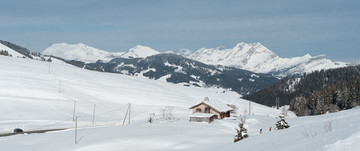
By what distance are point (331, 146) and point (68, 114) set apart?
271 feet

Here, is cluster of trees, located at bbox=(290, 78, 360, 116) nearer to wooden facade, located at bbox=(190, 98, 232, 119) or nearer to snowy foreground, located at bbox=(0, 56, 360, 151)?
snowy foreground, located at bbox=(0, 56, 360, 151)

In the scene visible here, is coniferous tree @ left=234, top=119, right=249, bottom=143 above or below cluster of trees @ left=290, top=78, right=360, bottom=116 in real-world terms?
below

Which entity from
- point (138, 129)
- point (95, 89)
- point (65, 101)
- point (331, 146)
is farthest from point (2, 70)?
point (331, 146)

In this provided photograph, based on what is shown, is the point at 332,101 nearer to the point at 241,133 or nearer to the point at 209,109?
the point at 209,109

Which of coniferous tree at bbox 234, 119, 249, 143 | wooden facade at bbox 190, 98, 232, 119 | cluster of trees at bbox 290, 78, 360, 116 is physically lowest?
coniferous tree at bbox 234, 119, 249, 143

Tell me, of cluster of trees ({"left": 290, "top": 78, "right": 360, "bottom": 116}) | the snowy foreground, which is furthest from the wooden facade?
cluster of trees ({"left": 290, "top": 78, "right": 360, "bottom": 116})

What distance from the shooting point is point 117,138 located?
112 feet

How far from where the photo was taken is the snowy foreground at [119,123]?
15.7 m

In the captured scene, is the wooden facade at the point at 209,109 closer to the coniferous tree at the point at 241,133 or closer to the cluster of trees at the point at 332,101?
the cluster of trees at the point at 332,101

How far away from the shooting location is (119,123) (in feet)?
242

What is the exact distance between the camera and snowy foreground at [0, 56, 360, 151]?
619 inches

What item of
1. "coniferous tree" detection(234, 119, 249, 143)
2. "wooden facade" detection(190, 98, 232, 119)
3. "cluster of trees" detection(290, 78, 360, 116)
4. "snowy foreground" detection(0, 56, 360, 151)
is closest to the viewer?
"snowy foreground" detection(0, 56, 360, 151)

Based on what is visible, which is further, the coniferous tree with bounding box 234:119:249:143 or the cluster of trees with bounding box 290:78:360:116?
the cluster of trees with bounding box 290:78:360:116

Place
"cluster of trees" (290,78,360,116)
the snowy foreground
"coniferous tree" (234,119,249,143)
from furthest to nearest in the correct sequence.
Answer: "cluster of trees" (290,78,360,116) < "coniferous tree" (234,119,249,143) < the snowy foreground
